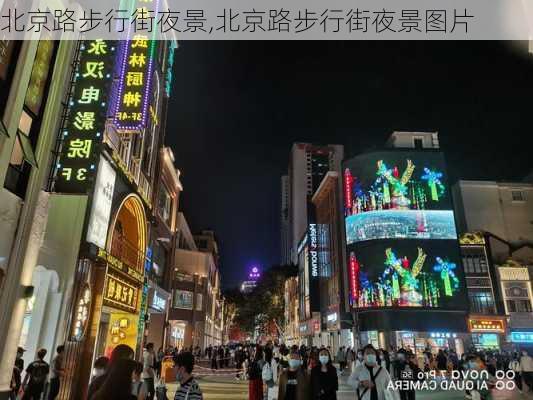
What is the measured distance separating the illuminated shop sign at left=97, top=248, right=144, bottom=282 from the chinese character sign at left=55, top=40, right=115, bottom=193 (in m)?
2.21

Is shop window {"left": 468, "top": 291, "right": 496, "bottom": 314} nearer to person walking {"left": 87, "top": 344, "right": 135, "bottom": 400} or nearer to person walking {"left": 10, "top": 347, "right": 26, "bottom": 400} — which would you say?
person walking {"left": 10, "top": 347, "right": 26, "bottom": 400}

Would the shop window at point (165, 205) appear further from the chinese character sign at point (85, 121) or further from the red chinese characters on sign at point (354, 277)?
the red chinese characters on sign at point (354, 277)

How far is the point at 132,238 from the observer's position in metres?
17.3

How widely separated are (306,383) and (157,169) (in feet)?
54.7

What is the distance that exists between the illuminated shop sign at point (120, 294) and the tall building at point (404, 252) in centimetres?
2550

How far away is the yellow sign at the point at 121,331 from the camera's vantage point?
15.0m

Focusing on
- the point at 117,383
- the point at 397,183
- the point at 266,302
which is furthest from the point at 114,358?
the point at 266,302

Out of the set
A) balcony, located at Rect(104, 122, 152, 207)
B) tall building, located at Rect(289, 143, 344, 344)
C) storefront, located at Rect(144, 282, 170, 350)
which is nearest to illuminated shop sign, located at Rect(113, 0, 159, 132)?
balcony, located at Rect(104, 122, 152, 207)

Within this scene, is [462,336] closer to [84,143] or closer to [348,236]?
[348,236]

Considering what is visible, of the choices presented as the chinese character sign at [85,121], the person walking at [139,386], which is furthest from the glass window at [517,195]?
the person walking at [139,386]

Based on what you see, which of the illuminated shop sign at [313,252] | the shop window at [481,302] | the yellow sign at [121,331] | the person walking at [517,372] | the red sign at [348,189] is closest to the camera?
the person walking at [517,372]

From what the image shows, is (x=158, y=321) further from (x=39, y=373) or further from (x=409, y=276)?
(x=409, y=276)

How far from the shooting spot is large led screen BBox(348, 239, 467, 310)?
35.1 meters

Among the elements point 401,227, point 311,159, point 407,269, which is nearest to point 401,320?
point 407,269
